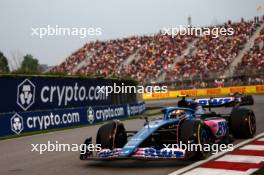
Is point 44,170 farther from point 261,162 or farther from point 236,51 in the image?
point 236,51

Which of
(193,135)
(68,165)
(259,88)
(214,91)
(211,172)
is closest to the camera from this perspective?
(211,172)

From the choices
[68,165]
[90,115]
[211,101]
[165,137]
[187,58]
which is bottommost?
[68,165]

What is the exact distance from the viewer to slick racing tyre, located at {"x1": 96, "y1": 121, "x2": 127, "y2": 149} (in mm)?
8297

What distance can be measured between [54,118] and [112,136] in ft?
30.3

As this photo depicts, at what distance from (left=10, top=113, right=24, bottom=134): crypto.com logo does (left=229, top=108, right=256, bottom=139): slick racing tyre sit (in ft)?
25.4

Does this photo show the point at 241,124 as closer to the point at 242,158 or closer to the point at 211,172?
the point at 242,158

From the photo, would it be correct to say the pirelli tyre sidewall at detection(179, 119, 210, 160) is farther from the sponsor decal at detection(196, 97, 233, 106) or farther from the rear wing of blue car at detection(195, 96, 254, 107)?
the sponsor decal at detection(196, 97, 233, 106)

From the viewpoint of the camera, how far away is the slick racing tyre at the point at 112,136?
327 inches

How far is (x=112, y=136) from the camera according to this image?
327 inches

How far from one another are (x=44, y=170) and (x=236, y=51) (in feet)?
114

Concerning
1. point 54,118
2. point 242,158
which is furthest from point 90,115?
point 242,158

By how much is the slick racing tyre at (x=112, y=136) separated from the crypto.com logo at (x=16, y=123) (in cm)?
728

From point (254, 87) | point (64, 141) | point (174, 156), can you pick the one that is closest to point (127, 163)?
point (174, 156)

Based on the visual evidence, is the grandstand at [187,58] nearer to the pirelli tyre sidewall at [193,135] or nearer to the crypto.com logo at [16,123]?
the crypto.com logo at [16,123]
